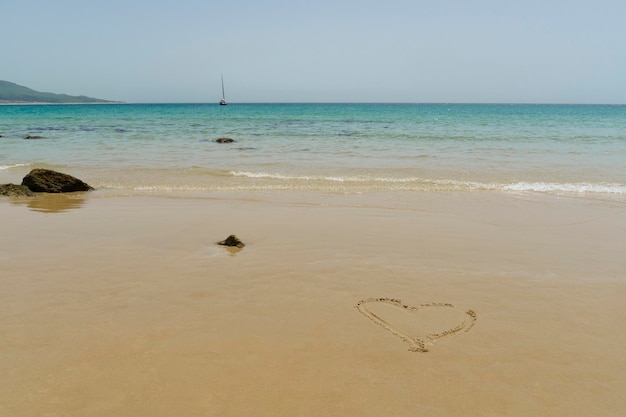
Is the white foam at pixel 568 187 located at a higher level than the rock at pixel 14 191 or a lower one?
lower

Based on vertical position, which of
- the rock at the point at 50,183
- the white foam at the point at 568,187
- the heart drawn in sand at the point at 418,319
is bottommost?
the heart drawn in sand at the point at 418,319

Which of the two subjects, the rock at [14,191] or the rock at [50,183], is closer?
the rock at [14,191]

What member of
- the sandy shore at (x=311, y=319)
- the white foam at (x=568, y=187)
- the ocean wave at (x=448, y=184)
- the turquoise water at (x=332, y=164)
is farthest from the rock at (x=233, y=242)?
the white foam at (x=568, y=187)

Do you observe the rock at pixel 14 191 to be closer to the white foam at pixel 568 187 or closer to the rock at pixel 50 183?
the rock at pixel 50 183

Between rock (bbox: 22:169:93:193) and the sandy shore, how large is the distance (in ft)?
9.34

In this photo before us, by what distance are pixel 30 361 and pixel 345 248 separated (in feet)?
12.0

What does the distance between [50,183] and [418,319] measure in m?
9.04

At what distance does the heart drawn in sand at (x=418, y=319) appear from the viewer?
12.0 ft

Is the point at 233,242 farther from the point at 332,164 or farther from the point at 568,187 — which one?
the point at 332,164

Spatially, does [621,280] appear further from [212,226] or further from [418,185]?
[418,185]

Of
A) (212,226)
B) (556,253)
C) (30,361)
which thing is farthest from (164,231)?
(556,253)

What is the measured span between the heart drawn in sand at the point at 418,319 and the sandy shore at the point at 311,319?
0.02 m

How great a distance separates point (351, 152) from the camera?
18609mm

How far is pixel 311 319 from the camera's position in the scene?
152 inches
